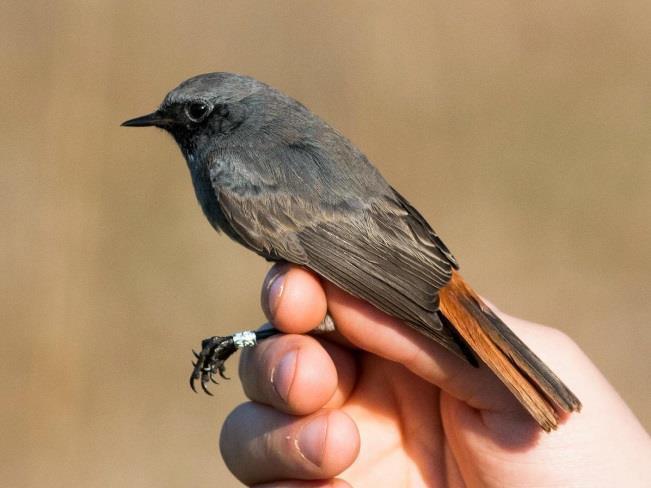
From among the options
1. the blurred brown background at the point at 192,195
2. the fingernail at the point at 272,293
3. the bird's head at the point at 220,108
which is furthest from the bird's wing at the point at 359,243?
the blurred brown background at the point at 192,195

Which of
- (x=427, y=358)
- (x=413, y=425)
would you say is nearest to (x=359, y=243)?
(x=427, y=358)

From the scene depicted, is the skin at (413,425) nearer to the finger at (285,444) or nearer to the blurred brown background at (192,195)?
the finger at (285,444)

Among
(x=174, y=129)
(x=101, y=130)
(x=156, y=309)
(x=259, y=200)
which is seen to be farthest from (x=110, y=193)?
(x=259, y=200)

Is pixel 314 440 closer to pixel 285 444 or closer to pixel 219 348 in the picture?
pixel 285 444

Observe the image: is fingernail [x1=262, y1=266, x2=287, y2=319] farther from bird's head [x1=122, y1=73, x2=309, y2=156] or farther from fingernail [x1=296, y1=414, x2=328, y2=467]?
bird's head [x1=122, y1=73, x2=309, y2=156]

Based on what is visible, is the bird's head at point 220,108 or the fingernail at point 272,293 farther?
the bird's head at point 220,108

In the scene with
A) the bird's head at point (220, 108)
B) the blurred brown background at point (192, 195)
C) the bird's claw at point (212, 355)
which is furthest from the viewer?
the blurred brown background at point (192, 195)
